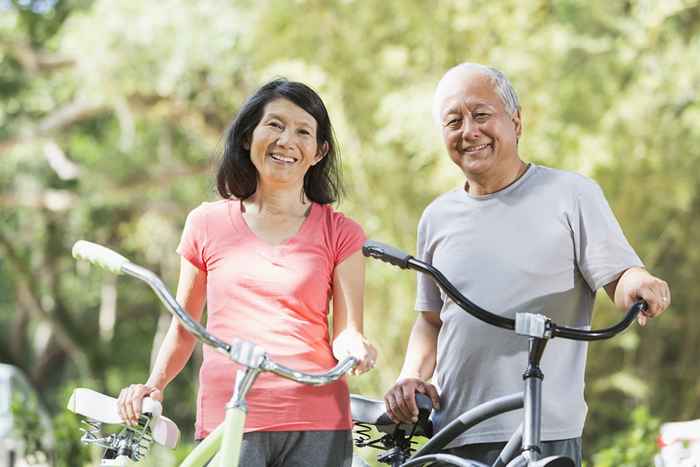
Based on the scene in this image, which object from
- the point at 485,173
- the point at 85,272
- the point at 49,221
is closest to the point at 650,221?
the point at 485,173

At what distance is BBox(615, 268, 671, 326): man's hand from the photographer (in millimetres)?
2238

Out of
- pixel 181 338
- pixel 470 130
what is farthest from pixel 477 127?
pixel 181 338

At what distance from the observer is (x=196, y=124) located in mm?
10406

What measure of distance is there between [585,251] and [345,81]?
5.65 m

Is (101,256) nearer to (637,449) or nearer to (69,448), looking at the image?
(637,449)

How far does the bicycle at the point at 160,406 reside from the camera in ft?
6.40

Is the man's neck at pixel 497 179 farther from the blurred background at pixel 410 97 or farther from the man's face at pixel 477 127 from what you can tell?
the blurred background at pixel 410 97

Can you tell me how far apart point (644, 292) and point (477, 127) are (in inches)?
21.5

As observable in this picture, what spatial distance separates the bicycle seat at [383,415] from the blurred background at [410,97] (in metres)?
2.11

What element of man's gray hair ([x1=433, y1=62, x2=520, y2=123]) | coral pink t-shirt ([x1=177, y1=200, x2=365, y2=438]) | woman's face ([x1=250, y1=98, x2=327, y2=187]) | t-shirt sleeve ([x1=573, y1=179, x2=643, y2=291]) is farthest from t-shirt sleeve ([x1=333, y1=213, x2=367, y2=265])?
t-shirt sleeve ([x1=573, y1=179, x2=643, y2=291])

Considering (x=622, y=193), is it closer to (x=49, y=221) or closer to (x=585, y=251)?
(x=585, y=251)

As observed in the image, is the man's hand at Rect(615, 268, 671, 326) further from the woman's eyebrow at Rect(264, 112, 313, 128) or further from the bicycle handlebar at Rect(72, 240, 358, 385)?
the woman's eyebrow at Rect(264, 112, 313, 128)

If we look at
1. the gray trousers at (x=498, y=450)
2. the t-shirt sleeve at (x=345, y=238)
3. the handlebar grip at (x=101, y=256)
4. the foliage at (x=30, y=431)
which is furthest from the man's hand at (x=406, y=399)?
the foliage at (x=30, y=431)

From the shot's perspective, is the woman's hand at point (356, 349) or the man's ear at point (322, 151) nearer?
the woman's hand at point (356, 349)
